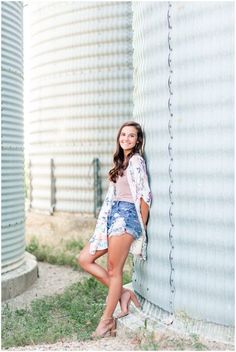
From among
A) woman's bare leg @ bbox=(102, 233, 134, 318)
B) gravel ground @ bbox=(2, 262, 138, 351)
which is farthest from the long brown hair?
gravel ground @ bbox=(2, 262, 138, 351)

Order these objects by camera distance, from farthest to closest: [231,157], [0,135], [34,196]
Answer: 1. [34,196]
2. [0,135]
3. [231,157]

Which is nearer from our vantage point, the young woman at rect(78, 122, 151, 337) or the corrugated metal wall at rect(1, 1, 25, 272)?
the young woman at rect(78, 122, 151, 337)

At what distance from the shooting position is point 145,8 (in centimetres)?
419

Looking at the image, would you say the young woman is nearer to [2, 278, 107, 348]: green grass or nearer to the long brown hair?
the long brown hair

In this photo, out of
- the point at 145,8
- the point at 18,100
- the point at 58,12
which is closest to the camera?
the point at 145,8

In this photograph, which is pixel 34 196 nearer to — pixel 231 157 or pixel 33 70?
pixel 33 70

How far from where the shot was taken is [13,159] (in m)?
6.79

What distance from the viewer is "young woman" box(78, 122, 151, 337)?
13.3ft

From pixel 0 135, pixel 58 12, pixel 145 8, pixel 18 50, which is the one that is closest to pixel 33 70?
pixel 58 12

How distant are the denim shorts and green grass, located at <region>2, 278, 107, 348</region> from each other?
34.0 inches

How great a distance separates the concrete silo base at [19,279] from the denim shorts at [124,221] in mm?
2744

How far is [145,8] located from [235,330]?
249cm

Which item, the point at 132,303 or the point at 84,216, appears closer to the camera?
the point at 132,303

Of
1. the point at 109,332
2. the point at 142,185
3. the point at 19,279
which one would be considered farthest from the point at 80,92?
the point at 109,332
